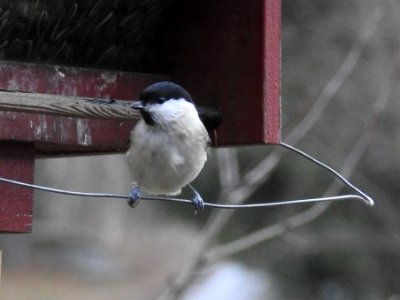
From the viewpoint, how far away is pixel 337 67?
21.7 ft

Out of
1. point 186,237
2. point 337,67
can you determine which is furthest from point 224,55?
point 186,237

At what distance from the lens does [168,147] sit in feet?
9.80

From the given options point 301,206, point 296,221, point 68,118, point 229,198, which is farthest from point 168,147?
point 301,206

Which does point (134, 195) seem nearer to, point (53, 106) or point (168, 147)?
point (168, 147)

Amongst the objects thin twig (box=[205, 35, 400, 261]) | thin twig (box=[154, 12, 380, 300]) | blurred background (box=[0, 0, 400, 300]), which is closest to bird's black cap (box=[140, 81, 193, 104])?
thin twig (box=[154, 12, 380, 300])

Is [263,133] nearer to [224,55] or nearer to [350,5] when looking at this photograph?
[224,55]

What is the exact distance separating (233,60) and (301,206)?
4.01 meters

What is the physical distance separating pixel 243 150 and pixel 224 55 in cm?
384

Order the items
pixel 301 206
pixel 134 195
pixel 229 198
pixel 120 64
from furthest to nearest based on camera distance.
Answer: pixel 301 206
pixel 229 198
pixel 120 64
pixel 134 195

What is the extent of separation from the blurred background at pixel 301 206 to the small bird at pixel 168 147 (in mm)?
2212

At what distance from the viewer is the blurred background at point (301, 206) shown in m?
6.45

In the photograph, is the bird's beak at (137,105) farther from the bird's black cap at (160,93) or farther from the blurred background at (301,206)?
the blurred background at (301,206)

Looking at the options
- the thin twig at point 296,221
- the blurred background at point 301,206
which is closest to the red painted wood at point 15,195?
the thin twig at point 296,221

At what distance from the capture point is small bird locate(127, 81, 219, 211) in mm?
2936
